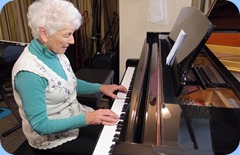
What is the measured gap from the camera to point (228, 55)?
5.80 feet

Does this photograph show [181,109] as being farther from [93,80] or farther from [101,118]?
[93,80]

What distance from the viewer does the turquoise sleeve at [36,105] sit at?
1.01 metres

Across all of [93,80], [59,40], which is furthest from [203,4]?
[59,40]

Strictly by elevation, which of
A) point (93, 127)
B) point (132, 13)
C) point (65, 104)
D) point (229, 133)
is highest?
point (132, 13)

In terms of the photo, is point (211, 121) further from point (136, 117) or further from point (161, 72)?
point (161, 72)

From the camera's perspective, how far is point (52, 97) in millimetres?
1147

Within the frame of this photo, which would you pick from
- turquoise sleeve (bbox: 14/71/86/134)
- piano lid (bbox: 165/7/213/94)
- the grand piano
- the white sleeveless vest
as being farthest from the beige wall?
turquoise sleeve (bbox: 14/71/86/134)

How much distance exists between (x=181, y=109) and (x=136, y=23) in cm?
167

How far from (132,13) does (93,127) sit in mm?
1447

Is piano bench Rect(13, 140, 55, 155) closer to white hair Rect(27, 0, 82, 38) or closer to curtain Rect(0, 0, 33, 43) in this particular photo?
white hair Rect(27, 0, 82, 38)

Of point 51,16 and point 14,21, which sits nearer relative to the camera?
point 51,16

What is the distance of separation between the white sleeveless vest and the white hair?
5.9 inches

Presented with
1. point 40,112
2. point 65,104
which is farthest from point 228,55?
point 40,112

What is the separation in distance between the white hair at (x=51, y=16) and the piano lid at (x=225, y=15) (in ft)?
3.73
